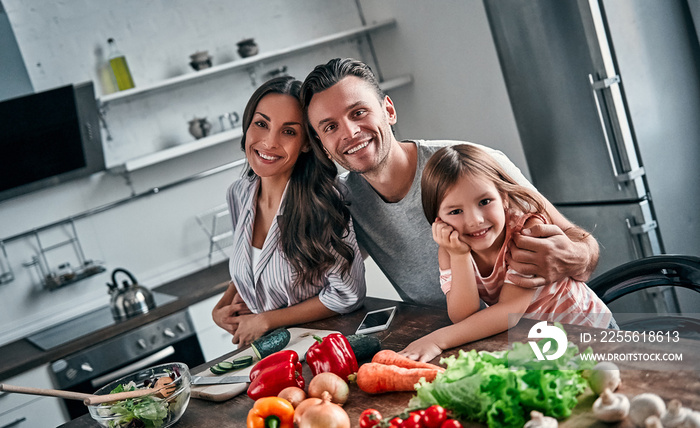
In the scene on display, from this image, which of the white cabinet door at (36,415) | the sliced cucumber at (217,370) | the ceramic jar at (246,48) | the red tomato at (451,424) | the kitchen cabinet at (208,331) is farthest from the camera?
the ceramic jar at (246,48)

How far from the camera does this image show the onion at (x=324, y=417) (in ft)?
3.70

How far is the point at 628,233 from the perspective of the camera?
2.95 meters

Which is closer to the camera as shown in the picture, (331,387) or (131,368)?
(331,387)

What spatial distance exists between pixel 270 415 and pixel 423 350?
1.25 ft

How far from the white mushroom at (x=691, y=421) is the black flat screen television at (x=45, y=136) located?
10.1 feet

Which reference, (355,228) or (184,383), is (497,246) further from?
(184,383)

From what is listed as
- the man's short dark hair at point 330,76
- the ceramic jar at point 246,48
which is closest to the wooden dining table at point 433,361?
the man's short dark hair at point 330,76

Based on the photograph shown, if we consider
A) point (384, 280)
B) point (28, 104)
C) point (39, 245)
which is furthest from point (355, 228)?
point (39, 245)

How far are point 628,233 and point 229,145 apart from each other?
2.42m

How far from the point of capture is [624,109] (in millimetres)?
2824

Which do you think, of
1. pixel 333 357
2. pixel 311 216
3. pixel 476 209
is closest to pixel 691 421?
pixel 476 209

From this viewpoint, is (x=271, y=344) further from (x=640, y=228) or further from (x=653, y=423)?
(x=640, y=228)

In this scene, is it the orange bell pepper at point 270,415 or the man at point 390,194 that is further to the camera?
the man at point 390,194

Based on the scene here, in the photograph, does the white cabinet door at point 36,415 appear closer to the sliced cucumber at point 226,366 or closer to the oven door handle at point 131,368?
the oven door handle at point 131,368
